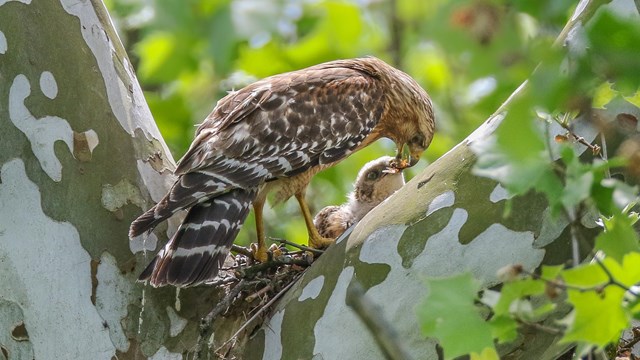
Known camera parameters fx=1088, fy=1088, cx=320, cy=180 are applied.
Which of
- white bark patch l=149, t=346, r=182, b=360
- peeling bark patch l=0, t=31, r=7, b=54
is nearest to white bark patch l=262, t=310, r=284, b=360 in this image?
white bark patch l=149, t=346, r=182, b=360

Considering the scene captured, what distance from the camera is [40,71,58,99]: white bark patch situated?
3.94 metres

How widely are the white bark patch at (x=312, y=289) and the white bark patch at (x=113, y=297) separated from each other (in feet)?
2.01

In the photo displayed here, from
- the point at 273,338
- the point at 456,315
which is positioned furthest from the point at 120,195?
the point at 456,315

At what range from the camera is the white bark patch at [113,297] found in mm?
3686

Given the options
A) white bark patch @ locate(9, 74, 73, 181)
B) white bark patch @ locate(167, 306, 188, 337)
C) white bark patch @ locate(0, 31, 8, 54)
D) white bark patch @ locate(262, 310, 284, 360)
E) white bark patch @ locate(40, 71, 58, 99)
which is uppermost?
white bark patch @ locate(0, 31, 8, 54)

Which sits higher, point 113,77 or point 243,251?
point 113,77

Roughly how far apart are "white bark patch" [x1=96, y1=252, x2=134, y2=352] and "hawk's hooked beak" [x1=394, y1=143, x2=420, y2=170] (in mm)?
2242

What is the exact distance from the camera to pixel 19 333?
12.0ft

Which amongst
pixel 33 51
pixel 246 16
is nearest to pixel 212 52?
pixel 246 16

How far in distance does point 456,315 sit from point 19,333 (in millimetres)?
1807

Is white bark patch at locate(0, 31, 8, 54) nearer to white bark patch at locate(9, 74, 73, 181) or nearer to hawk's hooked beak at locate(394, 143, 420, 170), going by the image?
white bark patch at locate(9, 74, 73, 181)

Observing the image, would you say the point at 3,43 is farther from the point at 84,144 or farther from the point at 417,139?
the point at 417,139

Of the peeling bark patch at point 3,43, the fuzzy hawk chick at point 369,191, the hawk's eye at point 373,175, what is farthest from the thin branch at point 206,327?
the hawk's eye at point 373,175

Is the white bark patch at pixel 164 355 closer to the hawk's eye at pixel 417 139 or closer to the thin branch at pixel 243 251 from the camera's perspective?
the thin branch at pixel 243 251
